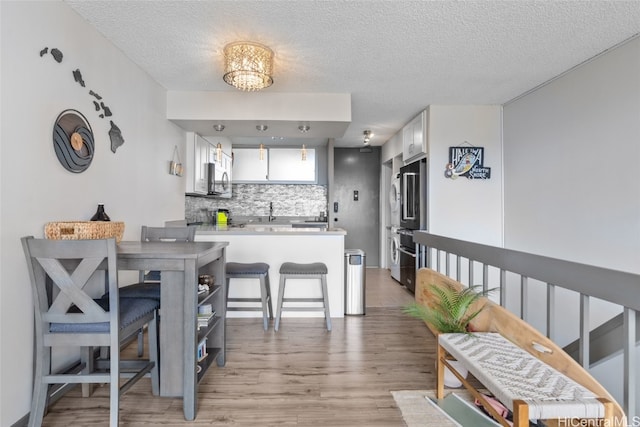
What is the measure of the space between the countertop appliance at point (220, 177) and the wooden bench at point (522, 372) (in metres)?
3.53

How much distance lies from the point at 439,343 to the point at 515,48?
89.4 inches

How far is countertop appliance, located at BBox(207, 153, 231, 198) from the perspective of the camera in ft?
14.3

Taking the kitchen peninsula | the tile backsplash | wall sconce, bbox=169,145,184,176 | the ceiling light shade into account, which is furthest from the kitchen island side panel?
the tile backsplash


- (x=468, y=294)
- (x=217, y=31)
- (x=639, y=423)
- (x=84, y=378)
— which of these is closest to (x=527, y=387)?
(x=639, y=423)

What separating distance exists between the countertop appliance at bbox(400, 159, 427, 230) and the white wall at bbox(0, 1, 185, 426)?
124 inches

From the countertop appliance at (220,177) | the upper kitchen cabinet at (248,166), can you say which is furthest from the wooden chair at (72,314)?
the upper kitchen cabinet at (248,166)

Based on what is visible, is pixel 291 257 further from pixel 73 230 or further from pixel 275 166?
pixel 275 166

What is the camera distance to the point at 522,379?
1.31 m

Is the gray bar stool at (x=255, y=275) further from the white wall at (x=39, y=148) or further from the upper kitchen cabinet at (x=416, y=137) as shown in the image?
the upper kitchen cabinet at (x=416, y=137)

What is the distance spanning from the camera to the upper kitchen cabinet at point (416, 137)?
3.97m

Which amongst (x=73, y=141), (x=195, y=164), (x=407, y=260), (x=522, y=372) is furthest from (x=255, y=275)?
(x=407, y=260)

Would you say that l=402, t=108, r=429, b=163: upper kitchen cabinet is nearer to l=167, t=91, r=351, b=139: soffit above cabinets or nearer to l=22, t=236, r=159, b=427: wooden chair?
l=167, t=91, r=351, b=139: soffit above cabinets

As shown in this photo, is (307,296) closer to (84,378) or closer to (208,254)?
(208,254)

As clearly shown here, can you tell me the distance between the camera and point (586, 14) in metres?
2.05
